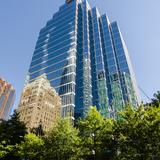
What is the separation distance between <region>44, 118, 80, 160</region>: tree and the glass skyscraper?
76682 millimetres

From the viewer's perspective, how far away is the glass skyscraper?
123312mm

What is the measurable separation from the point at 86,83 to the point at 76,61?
19.9 meters

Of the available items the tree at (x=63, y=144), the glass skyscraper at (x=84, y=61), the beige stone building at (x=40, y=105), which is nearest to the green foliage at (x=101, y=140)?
the tree at (x=63, y=144)

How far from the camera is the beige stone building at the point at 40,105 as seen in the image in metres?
106

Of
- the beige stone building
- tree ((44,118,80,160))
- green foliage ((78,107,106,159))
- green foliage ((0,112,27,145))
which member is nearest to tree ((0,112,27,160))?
green foliage ((0,112,27,145))

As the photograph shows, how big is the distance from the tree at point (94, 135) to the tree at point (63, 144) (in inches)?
55.3

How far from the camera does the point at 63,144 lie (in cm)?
3169

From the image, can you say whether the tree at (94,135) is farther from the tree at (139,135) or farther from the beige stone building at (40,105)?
the beige stone building at (40,105)

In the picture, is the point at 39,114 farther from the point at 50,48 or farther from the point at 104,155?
the point at 104,155

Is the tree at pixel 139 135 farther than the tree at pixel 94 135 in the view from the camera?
No

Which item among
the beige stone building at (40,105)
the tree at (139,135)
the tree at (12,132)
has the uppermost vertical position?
the beige stone building at (40,105)

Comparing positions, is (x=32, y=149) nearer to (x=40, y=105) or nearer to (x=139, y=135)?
(x=139, y=135)

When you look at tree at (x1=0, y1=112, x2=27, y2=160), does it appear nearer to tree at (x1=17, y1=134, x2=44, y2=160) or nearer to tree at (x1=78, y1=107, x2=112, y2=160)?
tree at (x1=17, y1=134, x2=44, y2=160)

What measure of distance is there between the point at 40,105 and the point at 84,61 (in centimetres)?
4565
